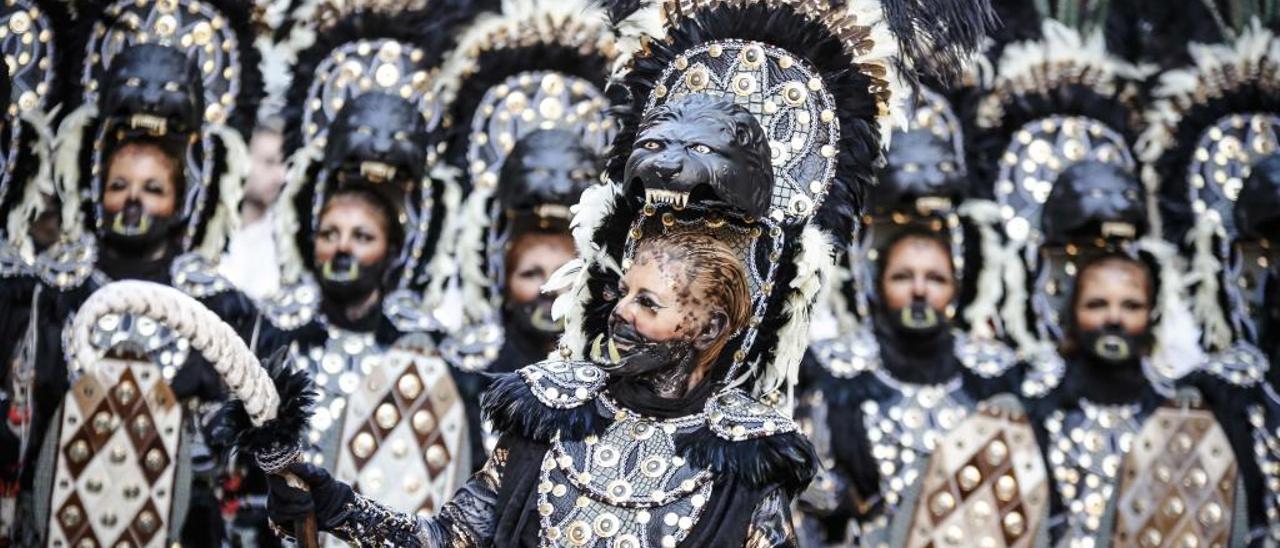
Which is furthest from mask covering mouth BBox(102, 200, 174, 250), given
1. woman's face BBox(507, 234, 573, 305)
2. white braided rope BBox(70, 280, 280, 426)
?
white braided rope BBox(70, 280, 280, 426)

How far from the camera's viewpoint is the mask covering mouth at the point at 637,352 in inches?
173

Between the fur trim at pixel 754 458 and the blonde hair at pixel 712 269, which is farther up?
the blonde hair at pixel 712 269

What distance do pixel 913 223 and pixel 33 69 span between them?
9.88 feet

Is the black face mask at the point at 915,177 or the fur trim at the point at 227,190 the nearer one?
the fur trim at the point at 227,190

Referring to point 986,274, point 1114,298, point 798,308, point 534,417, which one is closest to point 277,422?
point 534,417

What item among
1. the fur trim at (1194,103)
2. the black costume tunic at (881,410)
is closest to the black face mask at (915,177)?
the black costume tunic at (881,410)

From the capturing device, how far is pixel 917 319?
744cm

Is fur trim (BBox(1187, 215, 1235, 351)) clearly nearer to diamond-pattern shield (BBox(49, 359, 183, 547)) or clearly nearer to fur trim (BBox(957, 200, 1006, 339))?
fur trim (BBox(957, 200, 1006, 339))

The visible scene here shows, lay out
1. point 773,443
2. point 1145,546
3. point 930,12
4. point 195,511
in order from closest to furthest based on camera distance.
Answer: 1. point 773,443
2. point 930,12
3. point 195,511
4. point 1145,546

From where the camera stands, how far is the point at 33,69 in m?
7.05

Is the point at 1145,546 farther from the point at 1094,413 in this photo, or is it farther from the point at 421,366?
the point at 421,366

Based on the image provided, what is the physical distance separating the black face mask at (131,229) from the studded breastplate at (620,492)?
295 cm

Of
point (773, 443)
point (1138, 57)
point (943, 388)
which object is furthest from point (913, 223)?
point (773, 443)

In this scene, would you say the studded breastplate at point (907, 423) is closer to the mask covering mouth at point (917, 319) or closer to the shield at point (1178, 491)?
the mask covering mouth at point (917, 319)
